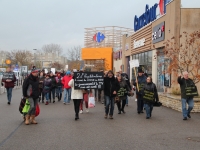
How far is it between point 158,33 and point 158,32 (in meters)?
0.08

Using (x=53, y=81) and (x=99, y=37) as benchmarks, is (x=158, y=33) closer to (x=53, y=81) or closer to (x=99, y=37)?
(x=53, y=81)

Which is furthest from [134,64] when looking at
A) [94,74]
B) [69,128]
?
[69,128]

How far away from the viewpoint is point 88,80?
11102 mm

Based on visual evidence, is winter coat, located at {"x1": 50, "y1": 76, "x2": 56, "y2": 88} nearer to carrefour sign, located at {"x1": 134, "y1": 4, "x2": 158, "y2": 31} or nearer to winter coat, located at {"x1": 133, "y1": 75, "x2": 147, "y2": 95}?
winter coat, located at {"x1": 133, "y1": 75, "x2": 147, "y2": 95}

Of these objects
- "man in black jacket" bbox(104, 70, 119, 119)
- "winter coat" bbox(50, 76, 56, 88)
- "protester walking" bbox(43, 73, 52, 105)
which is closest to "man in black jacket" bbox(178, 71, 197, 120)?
"man in black jacket" bbox(104, 70, 119, 119)

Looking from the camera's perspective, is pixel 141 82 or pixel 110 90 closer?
pixel 110 90

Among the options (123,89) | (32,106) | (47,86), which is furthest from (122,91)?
(47,86)

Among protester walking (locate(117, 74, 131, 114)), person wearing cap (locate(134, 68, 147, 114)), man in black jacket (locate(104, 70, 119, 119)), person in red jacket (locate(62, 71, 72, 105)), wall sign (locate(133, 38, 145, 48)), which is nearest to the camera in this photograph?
man in black jacket (locate(104, 70, 119, 119))

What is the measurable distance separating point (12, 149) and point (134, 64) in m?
9.00

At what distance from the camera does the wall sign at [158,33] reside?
1984cm

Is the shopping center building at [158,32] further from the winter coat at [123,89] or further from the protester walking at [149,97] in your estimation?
the protester walking at [149,97]

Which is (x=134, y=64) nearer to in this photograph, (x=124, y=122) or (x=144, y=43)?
(x=124, y=122)

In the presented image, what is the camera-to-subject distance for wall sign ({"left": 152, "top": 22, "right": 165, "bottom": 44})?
1984 centimetres

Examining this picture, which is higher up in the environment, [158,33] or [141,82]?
[158,33]
